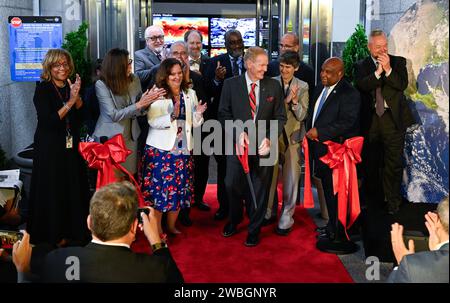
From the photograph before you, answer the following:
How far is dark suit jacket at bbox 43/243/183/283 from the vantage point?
102 inches

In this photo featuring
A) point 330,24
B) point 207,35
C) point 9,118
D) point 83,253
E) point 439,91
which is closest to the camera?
point 83,253

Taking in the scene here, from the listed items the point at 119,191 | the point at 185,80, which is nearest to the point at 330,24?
the point at 185,80

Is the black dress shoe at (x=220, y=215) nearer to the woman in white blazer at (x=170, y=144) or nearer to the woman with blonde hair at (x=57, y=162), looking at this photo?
the woman in white blazer at (x=170, y=144)

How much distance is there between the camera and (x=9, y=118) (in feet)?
23.2

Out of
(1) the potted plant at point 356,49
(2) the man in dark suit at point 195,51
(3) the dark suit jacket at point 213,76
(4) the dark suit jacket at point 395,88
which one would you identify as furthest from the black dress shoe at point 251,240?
(1) the potted plant at point 356,49

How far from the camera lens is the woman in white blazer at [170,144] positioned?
5.17m

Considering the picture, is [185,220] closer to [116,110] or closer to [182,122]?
[182,122]

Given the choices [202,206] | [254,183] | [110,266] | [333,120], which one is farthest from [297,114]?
[110,266]

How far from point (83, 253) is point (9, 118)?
4.82 meters

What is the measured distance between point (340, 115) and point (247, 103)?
74 centimetres

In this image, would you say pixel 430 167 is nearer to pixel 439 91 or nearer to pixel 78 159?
pixel 439 91

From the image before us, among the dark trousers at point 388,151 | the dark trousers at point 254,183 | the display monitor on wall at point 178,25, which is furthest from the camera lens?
the display monitor on wall at point 178,25

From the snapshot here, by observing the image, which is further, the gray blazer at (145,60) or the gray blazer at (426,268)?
the gray blazer at (145,60)

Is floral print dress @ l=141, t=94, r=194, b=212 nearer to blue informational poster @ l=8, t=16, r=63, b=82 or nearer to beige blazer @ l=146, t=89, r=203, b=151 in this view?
beige blazer @ l=146, t=89, r=203, b=151
